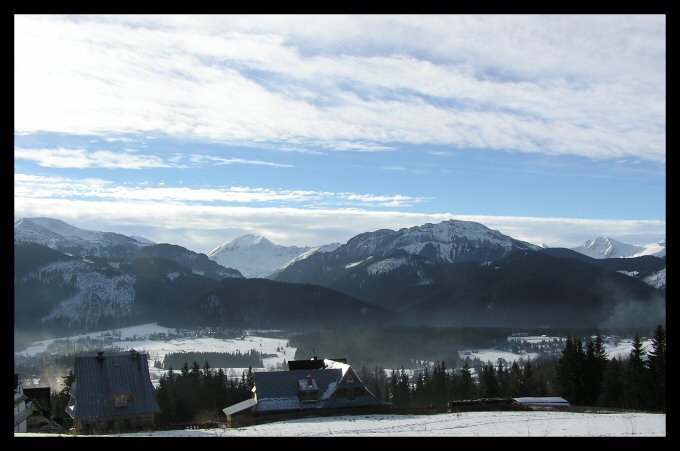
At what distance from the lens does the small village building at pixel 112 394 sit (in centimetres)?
5166

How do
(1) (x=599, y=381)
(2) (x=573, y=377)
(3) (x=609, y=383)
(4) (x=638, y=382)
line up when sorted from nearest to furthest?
(4) (x=638, y=382)
(2) (x=573, y=377)
(1) (x=599, y=381)
(3) (x=609, y=383)

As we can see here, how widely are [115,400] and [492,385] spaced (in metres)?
54.5

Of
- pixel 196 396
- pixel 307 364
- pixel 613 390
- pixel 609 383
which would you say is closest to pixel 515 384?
pixel 609 383

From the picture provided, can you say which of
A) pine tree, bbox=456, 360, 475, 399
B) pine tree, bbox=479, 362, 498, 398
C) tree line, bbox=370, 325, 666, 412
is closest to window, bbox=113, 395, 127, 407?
tree line, bbox=370, 325, 666, 412

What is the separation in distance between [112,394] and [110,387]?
2.09 ft

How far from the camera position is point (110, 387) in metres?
53.3

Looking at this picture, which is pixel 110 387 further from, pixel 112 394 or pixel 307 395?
pixel 307 395

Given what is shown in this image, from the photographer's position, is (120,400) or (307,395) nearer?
(120,400)

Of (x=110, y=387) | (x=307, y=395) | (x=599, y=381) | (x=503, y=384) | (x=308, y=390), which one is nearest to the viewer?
(x=110, y=387)

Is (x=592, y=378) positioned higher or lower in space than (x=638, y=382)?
lower

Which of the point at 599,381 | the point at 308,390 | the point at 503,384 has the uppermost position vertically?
the point at 308,390

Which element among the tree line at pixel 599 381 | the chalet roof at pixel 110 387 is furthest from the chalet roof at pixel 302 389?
the tree line at pixel 599 381
